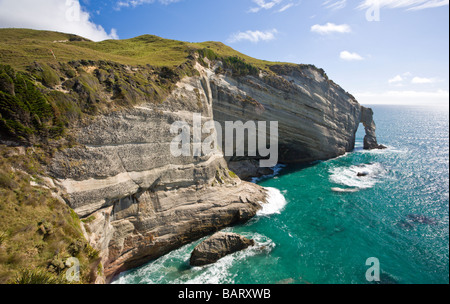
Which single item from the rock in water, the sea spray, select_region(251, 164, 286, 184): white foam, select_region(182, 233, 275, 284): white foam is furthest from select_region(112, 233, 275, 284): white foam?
the sea spray

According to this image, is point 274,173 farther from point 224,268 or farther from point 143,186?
point 143,186

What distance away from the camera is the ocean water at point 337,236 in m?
17.8

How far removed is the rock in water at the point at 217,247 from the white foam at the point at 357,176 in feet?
74.5

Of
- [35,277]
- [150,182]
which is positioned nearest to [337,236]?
[150,182]

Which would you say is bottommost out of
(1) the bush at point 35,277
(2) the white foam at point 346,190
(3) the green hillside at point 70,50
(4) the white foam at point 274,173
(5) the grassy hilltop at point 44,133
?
(2) the white foam at point 346,190

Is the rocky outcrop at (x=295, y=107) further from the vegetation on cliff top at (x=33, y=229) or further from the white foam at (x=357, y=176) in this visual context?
the vegetation on cliff top at (x=33, y=229)

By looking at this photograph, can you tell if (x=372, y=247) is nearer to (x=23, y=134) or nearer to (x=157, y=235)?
(x=157, y=235)

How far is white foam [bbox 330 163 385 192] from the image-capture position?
36.5 metres

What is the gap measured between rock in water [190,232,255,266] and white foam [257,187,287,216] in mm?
7109

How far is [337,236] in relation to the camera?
2295cm

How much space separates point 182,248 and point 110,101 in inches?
665

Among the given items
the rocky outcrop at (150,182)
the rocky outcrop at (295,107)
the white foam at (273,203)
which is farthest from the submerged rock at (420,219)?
the rocky outcrop at (295,107)

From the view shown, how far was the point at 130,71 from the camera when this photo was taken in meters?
22.4
